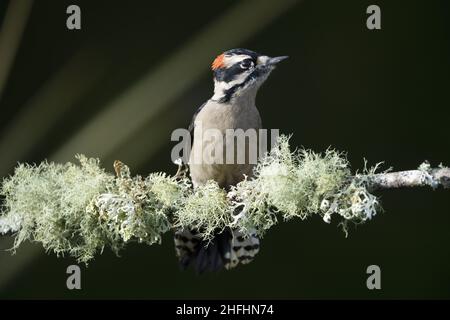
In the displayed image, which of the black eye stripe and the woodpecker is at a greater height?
the black eye stripe

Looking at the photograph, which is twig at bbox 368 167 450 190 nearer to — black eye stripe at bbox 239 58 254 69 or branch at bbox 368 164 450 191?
branch at bbox 368 164 450 191

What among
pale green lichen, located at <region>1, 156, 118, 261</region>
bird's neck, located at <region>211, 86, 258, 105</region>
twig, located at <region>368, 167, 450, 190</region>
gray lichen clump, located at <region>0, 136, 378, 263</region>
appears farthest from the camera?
bird's neck, located at <region>211, 86, 258, 105</region>

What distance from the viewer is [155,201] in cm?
244

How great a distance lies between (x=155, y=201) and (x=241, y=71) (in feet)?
2.97

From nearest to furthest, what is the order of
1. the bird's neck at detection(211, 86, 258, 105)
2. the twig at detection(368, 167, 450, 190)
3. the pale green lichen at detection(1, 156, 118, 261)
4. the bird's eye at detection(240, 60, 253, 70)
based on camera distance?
the twig at detection(368, 167, 450, 190) → the pale green lichen at detection(1, 156, 118, 261) → the bird's eye at detection(240, 60, 253, 70) → the bird's neck at detection(211, 86, 258, 105)

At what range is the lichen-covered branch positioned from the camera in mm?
2180

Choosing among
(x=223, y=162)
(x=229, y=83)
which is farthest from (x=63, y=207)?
(x=229, y=83)

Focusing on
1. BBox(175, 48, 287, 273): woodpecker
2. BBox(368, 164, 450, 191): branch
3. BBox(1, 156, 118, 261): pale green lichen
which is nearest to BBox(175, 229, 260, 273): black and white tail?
BBox(175, 48, 287, 273): woodpecker

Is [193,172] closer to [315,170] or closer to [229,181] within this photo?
[229,181]

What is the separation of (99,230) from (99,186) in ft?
0.56

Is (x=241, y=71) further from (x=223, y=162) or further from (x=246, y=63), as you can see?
(x=223, y=162)

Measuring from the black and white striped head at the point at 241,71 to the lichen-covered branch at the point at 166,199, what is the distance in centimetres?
73

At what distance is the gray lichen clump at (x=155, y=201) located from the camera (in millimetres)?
2199

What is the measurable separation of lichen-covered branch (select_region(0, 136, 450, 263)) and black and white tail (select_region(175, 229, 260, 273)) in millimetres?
638
